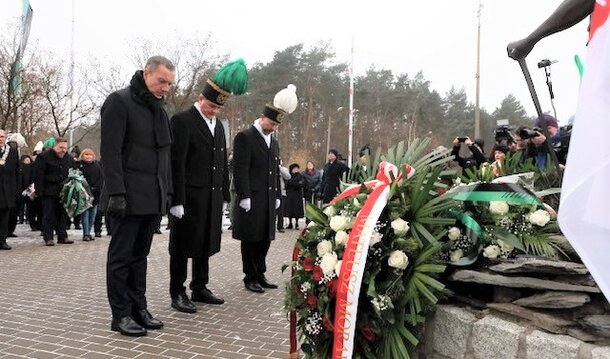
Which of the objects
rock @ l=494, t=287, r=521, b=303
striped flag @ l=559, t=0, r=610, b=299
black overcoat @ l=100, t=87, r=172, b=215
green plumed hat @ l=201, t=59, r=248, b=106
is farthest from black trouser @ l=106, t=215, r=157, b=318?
striped flag @ l=559, t=0, r=610, b=299

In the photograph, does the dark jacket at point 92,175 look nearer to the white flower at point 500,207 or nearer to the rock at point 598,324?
the white flower at point 500,207

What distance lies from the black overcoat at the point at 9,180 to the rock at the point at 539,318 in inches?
340

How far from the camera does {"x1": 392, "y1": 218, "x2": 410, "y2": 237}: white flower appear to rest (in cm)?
281

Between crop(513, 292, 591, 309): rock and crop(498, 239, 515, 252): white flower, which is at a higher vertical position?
crop(498, 239, 515, 252): white flower

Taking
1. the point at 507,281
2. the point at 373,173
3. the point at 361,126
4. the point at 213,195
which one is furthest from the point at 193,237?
the point at 361,126

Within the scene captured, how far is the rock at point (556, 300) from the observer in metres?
2.34

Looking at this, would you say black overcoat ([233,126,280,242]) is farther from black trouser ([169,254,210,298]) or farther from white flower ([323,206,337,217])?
white flower ([323,206,337,217])

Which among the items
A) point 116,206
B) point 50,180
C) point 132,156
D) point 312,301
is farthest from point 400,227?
point 50,180

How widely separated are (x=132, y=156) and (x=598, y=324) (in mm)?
3155

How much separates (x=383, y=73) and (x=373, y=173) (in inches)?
1753

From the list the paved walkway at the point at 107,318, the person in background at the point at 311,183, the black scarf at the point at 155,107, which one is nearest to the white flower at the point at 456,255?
the paved walkway at the point at 107,318

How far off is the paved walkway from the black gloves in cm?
89

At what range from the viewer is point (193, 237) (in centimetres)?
495

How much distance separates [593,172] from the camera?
3.92 feet
